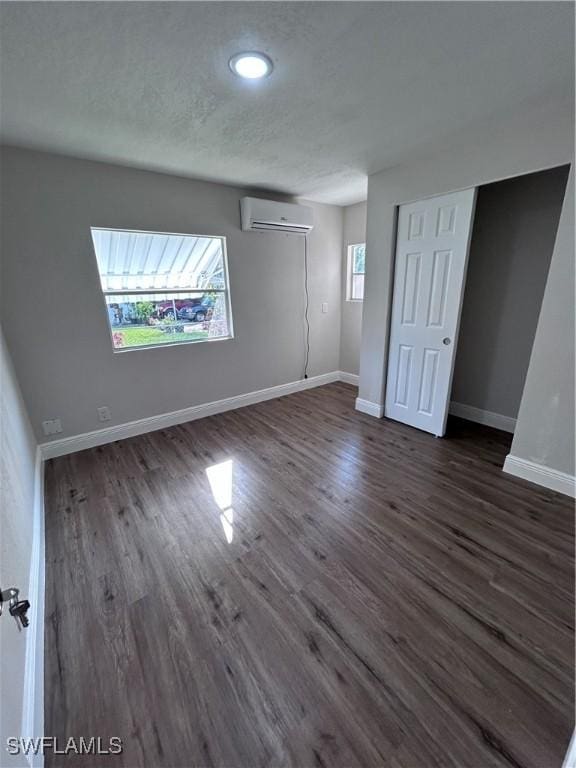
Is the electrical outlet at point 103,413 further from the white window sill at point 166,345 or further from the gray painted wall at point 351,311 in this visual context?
the gray painted wall at point 351,311

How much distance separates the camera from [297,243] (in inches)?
157

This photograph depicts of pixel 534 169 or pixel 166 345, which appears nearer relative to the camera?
pixel 534 169

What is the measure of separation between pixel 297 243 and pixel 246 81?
239 cm

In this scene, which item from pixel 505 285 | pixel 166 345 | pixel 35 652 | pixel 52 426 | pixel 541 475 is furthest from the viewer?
pixel 166 345

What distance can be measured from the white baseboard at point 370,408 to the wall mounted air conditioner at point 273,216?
224 centimetres

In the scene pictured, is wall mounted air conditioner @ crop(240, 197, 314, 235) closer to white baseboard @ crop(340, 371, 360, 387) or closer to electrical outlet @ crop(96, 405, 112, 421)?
white baseboard @ crop(340, 371, 360, 387)

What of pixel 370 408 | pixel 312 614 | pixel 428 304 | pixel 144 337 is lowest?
pixel 312 614

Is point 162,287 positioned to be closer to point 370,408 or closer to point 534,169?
point 370,408

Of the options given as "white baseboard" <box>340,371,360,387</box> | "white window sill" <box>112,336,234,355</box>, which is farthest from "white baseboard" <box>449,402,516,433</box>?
"white window sill" <box>112,336,234,355</box>

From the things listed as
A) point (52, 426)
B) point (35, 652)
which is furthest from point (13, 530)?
point (52, 426)

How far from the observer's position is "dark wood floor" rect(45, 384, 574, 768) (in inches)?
42.1

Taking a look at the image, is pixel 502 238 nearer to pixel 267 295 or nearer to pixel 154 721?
pixel 267 295

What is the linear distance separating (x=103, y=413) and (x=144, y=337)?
0.85m

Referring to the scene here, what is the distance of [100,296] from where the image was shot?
2809 mm
